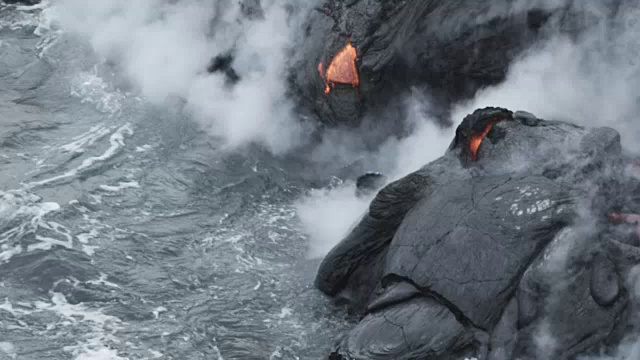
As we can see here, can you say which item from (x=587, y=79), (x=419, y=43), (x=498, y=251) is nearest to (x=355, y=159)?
(x=419, y=43)

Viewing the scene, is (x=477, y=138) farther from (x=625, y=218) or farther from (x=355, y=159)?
(x=355, y=159)

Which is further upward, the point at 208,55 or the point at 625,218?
the point at 208,55

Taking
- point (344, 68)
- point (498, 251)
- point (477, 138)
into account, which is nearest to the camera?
point (498, 251)

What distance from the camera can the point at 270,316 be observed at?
35.9 ft

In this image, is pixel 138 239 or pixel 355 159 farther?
pixel 355 159

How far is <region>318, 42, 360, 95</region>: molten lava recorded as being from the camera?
48.5 ft

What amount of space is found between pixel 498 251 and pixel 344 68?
234 inches

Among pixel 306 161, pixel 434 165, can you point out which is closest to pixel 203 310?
pixel 434 165

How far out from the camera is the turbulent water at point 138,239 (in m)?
10.4

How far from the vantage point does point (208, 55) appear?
17.9 metres

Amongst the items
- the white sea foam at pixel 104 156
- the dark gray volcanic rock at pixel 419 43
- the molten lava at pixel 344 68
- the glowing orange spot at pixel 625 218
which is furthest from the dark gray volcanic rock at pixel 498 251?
the white sea foam at pixel 104 156

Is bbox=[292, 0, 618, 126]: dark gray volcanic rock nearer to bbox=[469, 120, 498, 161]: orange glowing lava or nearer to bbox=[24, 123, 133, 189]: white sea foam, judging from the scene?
bbox=[469, 120, 498, 161]: orange glowing lava

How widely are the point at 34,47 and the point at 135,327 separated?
34.4ft

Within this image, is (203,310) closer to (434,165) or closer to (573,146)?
(434,165)
